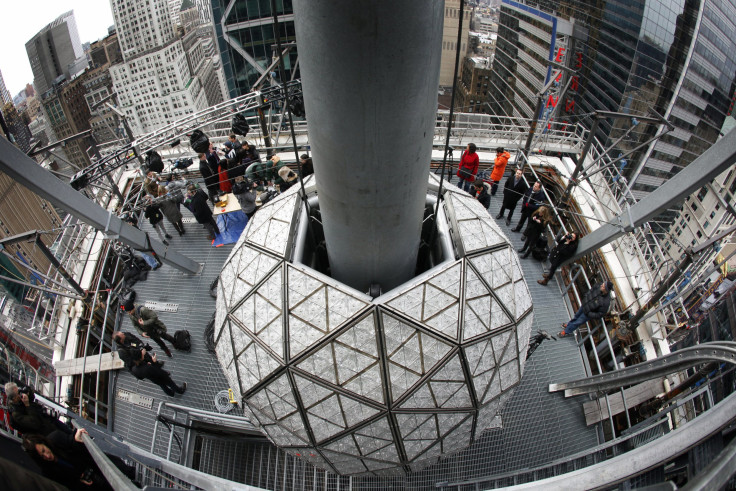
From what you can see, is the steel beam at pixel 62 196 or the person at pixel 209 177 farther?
the person at pixel 209 177

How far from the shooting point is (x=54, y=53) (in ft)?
399

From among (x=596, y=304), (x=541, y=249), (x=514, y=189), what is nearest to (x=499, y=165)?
(x=514, y=189)

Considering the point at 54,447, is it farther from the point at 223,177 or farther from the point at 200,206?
the point at 223,177

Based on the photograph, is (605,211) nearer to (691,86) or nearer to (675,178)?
(675,178)

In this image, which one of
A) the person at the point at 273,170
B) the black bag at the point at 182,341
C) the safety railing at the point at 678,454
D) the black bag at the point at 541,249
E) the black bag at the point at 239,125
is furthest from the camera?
the black bag at the point at 239,125

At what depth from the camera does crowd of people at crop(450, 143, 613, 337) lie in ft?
28.9

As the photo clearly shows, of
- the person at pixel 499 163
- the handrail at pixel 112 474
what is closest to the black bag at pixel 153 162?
the handrail at pixel 112 474

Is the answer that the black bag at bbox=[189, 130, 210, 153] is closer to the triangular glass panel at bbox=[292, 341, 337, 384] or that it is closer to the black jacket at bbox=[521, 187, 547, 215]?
the triangular glass panel at bbox=[292, 341, 337, 384]

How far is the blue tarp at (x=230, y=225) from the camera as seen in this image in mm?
11602

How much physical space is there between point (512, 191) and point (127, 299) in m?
10.4

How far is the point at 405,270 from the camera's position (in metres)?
5.18

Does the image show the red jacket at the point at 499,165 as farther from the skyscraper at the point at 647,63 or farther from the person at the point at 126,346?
the skyscraper at the point at 647,63

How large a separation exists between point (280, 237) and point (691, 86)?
2592 inches

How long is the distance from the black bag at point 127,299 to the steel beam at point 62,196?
125 centimetres
